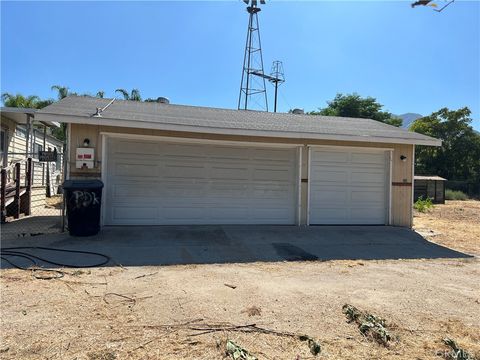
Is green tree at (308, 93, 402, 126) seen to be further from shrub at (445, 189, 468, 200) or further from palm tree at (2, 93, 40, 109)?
palm tree at (2, 93, 40, 109)

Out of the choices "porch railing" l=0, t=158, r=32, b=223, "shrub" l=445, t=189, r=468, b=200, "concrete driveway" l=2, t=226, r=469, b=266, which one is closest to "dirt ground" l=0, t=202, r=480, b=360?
"concrete driveway" l=2, t=226, r=469, b=266

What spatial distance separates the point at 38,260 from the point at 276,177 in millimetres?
6333

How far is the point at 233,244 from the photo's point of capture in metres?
8.38

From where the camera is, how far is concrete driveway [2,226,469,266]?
23.5 feet

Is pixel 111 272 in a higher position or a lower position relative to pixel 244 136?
lower

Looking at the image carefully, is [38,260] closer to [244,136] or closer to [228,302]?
[228,302]

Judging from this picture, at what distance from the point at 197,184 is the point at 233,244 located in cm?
264

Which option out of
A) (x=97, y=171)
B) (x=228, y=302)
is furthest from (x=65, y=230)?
(x=228, y=302)

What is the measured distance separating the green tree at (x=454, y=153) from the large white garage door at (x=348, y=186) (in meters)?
27.2

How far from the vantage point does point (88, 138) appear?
9383mm

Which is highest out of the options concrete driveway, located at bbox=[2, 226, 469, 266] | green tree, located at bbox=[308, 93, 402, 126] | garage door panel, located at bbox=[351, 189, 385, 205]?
green tree, located at bbox=[308, 93, 402, 126]

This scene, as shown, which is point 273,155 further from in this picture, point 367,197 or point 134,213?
point 134,213

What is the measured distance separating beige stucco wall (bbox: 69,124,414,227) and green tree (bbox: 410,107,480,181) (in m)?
26.9

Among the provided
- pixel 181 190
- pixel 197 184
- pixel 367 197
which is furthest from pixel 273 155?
pixel 367 197
